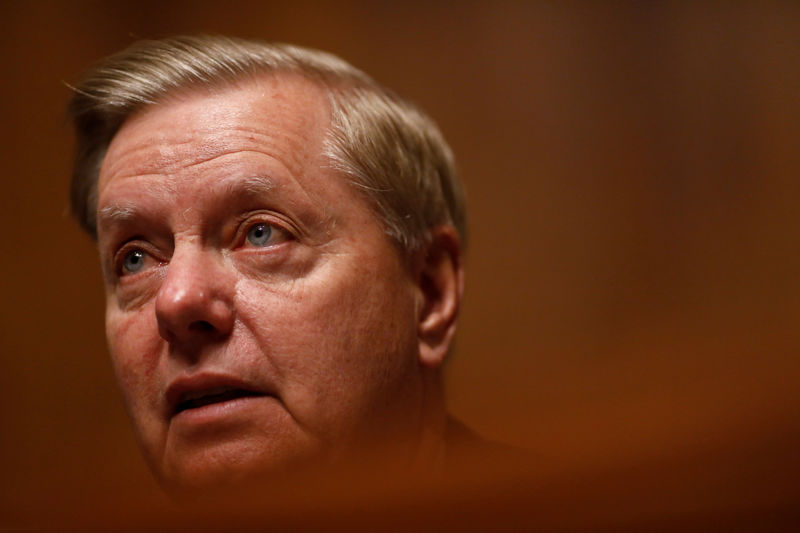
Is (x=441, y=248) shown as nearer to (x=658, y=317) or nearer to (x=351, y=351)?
(x=351, y=351)

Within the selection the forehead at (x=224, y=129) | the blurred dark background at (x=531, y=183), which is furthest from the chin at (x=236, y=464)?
the blurred dark background at (x=531, y=183)

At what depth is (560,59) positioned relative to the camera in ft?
6.65

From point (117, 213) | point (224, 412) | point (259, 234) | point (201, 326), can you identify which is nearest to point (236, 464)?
point (224, 412)

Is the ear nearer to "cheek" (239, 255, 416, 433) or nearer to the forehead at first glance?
"cheek" (239, 255, 416, 433)

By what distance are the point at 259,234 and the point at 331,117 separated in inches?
9.8

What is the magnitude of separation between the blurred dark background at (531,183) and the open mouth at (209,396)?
0.69 meters

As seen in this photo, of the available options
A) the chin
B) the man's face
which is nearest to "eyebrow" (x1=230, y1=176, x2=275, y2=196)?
the man's face

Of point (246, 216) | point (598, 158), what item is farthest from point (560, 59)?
point (246, 216)

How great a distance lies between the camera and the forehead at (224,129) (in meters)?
1.19

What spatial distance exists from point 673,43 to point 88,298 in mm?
1657

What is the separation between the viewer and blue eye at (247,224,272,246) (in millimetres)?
1177

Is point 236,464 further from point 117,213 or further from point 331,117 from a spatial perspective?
point 331,117

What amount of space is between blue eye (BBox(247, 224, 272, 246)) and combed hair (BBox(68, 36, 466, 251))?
154 millimetres

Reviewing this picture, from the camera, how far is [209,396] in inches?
44.5
